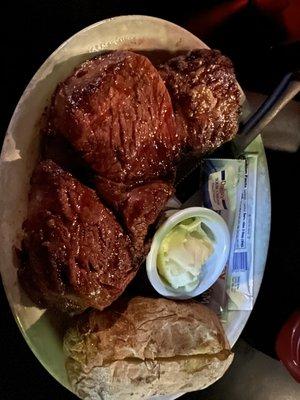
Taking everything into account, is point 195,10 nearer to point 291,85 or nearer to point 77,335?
point 291,85

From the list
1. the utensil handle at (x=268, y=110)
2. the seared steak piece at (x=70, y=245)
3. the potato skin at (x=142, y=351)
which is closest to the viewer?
the seared steak piece at (x=70, y=245)

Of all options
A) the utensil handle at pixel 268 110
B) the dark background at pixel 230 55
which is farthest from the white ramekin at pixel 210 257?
the dark background at pixel 230 55

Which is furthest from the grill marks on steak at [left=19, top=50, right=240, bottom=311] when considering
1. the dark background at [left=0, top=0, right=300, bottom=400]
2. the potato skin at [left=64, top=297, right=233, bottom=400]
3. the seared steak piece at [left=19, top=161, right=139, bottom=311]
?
the dark background at [left=0, top=0, right=300, bottom=400]

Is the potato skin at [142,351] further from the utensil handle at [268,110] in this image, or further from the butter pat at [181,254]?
the utensil handle at [268,110]

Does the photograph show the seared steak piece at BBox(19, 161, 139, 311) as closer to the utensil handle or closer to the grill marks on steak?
the grill marks on steak

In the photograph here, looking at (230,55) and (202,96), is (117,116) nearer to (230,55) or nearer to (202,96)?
(202,96)

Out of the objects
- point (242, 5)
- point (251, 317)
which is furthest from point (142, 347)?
point (242, 5)
